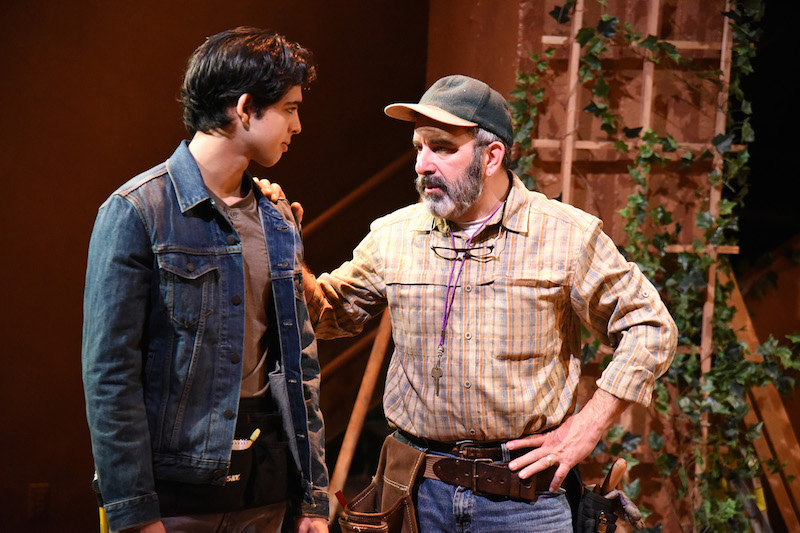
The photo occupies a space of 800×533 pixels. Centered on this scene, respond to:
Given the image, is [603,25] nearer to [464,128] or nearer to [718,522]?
[464,128]

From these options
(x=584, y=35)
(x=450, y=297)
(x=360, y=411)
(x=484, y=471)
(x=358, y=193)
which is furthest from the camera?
(x=358, y=193)

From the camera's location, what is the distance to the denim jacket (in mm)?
1559

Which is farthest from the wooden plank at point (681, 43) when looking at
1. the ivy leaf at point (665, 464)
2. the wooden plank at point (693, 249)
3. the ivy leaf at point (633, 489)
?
the ivy leaf at point (633, 489)

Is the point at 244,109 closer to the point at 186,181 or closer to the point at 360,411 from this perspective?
the point at 186,181

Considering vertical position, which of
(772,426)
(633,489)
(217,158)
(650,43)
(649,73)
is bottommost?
(633,489)

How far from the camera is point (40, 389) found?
387cm

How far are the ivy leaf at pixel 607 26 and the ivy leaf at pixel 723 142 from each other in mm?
658

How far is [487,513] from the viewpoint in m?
2.13

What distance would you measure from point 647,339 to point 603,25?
170cm

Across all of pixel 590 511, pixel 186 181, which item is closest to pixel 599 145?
pixel 590 511

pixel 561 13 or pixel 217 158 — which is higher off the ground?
pixel 561 13

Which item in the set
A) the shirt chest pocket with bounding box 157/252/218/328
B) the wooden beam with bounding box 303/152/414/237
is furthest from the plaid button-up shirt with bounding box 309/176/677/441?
the wooden beam with bounding box 303/152/414/237

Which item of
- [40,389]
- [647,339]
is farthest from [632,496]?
[40,389]

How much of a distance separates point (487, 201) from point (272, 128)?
0.76 meters
